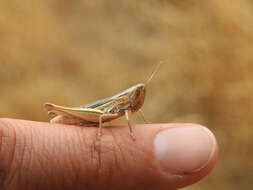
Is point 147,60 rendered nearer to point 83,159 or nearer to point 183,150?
point 183,150

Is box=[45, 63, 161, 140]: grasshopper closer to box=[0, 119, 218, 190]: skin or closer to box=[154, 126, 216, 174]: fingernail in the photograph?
box=[0, 119, 218, 190]: skin

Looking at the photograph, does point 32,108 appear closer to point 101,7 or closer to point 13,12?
point 13,12

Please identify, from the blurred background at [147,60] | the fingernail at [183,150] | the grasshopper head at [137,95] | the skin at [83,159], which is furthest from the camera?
the blurred background at [147,60]

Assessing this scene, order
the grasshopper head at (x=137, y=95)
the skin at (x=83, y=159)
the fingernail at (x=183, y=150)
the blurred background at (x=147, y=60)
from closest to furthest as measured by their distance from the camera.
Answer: the skin at (x=83, y=159), the fingernail at (x=183, y=150), the grasshopper head at (x=137, y=95), the blurred background at (x=147, y=60)

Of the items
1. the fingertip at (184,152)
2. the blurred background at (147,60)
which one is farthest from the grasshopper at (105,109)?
the blurred background at (147,60)

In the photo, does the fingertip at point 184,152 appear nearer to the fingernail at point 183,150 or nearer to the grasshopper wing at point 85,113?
the fingernail at point 183,150

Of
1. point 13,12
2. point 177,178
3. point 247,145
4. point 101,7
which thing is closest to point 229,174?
point 247,145

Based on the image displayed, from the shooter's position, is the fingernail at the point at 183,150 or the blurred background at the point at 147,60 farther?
the blurred background at the point at 147,60

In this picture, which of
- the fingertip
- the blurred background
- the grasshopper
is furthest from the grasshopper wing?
the blurred background
